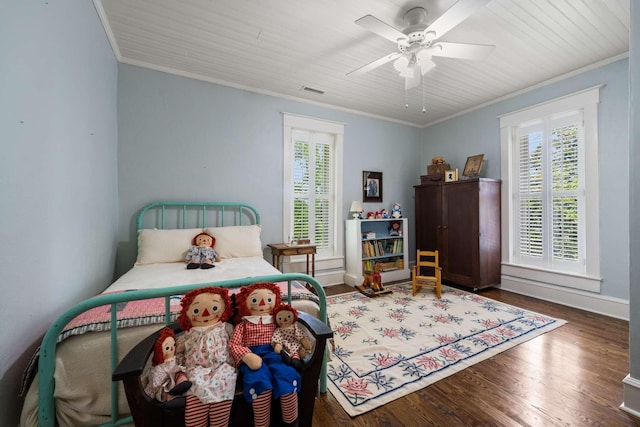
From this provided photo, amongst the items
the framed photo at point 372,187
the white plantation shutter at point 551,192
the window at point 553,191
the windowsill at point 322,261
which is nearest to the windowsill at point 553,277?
the window at point 553,191

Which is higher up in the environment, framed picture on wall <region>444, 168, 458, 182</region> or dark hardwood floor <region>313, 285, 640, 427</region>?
framed picture on wall <region>444, 168, 458, 182</region>

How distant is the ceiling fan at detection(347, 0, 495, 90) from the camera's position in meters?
1.73

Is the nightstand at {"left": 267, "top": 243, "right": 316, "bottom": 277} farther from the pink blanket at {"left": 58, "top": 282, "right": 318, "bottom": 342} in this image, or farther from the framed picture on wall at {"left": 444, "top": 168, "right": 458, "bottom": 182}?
the framed picture on wall at {"left": 444, "top": 168, "right": 458, "bottom": 182}

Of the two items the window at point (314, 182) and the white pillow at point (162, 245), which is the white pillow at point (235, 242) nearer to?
the white pillow at point (162, 245)

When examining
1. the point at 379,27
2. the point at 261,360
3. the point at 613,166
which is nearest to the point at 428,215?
the point at 613,166

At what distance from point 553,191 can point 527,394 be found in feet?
8.83

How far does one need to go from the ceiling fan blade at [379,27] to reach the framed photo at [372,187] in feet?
7.81

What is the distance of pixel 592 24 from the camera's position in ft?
7.25

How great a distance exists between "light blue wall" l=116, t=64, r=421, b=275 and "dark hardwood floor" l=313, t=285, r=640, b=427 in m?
2.43

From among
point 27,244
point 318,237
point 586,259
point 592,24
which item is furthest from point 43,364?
point 586,259

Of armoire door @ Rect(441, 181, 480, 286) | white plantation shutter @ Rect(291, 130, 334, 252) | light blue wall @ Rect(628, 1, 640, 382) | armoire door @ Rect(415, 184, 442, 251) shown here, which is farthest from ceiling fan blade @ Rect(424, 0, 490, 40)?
armoire door @ Rect(415, 184, 442, 251)

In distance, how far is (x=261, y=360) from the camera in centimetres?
108

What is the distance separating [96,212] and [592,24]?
448 centimetres

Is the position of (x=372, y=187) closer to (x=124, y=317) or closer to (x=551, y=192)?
(x=551, y=192)
